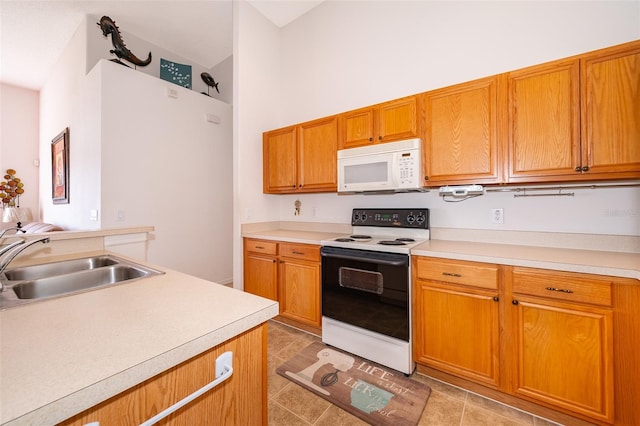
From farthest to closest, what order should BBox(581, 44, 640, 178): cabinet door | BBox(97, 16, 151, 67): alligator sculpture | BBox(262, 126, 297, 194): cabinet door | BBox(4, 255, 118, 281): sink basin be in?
BBox(97, 16, 151, 67): alligator sculpture < BBox(262, 126, 297, 194): cabinet door < BBox(581, 44, 640, 178): cabinet door < BBox(4, 255, 118, 281): sink basin

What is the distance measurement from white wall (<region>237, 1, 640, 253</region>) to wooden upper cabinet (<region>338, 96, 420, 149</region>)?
0.42 m

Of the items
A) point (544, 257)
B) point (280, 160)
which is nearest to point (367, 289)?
point (544, 257)

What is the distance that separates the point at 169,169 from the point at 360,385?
10.7 feet

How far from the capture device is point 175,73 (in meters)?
3.62

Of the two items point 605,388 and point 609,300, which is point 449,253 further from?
point 605,388

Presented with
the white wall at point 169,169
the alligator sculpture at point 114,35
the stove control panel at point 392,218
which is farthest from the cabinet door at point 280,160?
the alligator sculpture at point 114,35

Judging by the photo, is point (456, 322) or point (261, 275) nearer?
point (456, 322)

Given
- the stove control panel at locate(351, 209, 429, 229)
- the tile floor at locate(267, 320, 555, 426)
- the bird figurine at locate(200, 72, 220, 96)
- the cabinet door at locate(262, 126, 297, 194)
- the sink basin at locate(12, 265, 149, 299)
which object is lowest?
the tile floor at locate(267, 320, 555, 426)

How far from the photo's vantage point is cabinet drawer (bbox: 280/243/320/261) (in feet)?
7.77

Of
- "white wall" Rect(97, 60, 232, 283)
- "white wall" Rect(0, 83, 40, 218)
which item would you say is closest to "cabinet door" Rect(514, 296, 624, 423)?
"white wall" Rect(97, 60, 232, 283)

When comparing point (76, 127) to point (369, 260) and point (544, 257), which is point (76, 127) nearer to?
point (369, 260)

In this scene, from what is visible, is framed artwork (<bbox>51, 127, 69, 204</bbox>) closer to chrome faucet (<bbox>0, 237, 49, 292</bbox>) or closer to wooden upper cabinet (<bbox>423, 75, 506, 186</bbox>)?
chrome faucet (<bbox>0, 237, 49, 292</bbox>)

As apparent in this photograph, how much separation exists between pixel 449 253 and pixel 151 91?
3712 millimetres

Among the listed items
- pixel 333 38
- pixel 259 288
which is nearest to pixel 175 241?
pixel 259 288
